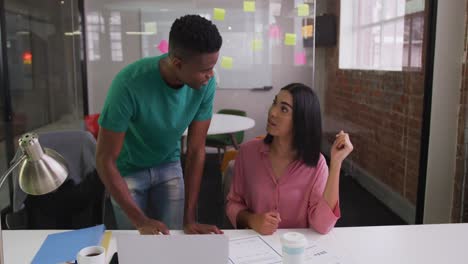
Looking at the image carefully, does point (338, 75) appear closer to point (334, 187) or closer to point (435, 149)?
point (435, 149)

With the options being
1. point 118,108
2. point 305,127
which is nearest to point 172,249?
point 118,108

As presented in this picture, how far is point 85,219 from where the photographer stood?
2.13 m

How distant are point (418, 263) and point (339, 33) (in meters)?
2.90

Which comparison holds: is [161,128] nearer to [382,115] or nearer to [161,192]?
[161,192]

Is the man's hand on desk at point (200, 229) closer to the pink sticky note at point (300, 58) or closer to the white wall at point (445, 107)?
the white wall at point (445, 107)

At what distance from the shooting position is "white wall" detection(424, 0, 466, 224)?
2783 millimetres

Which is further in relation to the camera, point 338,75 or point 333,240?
point 338,75

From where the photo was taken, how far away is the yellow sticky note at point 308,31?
3.90 m

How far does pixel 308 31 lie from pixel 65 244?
3.11 m

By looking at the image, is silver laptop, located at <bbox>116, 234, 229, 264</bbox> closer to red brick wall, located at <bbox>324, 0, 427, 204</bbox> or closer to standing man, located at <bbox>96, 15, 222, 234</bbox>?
standing man, located at <bbox>96, 15, 222, 234</bbox>

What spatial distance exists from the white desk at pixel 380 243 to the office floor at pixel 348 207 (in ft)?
5.24

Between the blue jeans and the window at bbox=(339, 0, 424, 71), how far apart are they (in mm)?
2084

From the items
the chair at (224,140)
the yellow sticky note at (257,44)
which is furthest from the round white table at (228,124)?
the yellow sticky note at (257,44)

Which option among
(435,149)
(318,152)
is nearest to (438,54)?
(435,149)
